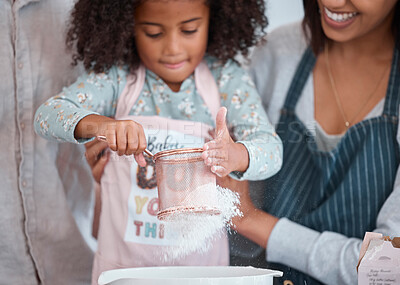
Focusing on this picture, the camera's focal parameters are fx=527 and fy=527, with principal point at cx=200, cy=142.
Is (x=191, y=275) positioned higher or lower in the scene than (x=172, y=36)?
lower

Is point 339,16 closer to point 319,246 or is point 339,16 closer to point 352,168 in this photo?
point 352,168

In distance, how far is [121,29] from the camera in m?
0.81

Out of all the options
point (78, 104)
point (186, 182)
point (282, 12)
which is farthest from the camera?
point (282, 12)

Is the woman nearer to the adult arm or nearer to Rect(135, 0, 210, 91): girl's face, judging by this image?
the adult arm

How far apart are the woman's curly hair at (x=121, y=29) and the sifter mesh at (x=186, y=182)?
0.24 m

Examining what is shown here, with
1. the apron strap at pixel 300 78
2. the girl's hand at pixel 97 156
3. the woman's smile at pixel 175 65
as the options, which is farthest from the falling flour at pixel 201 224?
the apron strap at pixel 300 78

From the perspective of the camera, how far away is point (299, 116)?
3.28ft

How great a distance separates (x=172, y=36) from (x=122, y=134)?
19cm

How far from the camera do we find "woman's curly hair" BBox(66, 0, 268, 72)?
0.82 meters

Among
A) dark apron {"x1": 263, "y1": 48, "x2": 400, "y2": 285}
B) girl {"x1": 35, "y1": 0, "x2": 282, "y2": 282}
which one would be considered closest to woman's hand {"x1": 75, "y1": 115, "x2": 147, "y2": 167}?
girl {"x1": 35, "y1": 0, "x2": 282, "y2": 282}

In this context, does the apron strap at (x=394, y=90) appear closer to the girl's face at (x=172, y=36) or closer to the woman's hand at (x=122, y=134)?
the girl's face at (x=172, y=36)

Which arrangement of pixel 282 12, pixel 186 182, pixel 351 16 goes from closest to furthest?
1. pixel 186 182
2. pixel 351 16
3. pixel 282 12

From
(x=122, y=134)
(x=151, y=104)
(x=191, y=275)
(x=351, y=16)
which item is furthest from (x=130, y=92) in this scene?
(x=351, y=16)

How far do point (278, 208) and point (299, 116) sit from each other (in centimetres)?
29
